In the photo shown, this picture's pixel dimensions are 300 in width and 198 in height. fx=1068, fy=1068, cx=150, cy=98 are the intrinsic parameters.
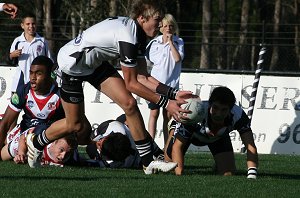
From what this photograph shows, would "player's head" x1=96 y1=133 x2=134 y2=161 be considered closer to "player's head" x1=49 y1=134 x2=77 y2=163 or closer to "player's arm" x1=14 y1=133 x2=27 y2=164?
"player's head" x1=49 y1=134 x2=77 y2=163

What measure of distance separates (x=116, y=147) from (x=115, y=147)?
14 mm

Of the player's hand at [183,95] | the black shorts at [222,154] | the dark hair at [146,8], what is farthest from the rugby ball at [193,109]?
the black shorts at [222,154]

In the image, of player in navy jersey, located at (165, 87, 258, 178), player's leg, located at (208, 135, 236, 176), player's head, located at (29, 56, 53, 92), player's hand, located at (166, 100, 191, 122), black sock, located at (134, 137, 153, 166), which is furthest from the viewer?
player's head, located at (29, 56, 53, 92)

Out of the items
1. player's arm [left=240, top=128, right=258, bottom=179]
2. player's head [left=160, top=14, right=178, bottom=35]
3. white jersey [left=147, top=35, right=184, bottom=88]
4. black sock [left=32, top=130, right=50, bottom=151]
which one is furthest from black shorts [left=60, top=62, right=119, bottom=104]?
white jersey [left=147, top=35, right=184, bottom=88]

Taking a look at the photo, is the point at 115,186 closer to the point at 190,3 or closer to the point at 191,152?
the point at 191,152

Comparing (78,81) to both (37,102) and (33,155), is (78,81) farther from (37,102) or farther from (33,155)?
(37,102)

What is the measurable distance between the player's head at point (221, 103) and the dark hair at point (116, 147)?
4.34ft

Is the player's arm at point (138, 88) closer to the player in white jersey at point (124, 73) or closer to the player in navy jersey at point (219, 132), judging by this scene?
the player in white jersey at point (124, 73)

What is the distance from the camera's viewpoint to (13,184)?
9.88 meters

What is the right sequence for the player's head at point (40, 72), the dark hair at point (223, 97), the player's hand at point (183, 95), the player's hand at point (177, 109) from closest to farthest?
the player's hand at point (177, 109), the player's hand at point (183, 95), the dark hair at point (223, 97), the player's head at point (40, 72)

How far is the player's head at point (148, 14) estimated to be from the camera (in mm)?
10469

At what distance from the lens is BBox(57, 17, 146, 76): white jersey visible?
10281mm

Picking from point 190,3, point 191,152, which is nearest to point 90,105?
point 191,152

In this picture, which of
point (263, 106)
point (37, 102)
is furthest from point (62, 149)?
point (263, 106)
